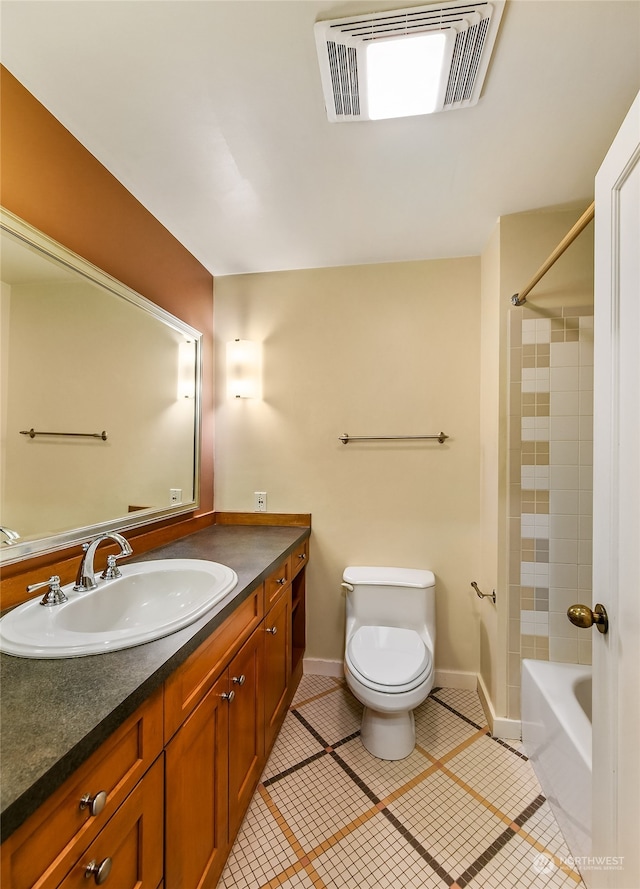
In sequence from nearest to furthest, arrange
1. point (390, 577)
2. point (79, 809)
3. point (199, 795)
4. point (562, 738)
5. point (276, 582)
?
point (79, 809) → point (199, 795) → point (562, 738) → point (276, 582) → point (390, 577)

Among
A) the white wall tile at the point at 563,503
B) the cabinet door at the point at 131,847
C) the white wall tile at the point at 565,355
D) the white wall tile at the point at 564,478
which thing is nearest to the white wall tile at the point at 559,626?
the white wall tile at the point at 563,503

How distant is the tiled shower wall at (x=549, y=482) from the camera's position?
5.31 feet

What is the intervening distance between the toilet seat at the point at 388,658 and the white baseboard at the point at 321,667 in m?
0.47

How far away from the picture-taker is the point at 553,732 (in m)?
1.36

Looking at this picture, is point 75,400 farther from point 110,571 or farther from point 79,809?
point 79,809

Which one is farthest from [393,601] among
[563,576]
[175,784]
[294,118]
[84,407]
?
[294,118]

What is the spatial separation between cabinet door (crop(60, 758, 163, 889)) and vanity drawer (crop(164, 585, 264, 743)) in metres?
0.09

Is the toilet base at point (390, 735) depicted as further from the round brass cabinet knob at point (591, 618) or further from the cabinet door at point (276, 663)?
the round brass cabinet knob at point (591, 618)

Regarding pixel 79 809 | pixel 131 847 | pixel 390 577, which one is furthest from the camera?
pixel 390 577

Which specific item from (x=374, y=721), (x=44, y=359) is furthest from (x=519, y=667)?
(x=44, y=359)

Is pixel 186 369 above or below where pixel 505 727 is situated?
above

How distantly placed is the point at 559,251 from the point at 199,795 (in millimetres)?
1952

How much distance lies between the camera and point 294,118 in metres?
1.19

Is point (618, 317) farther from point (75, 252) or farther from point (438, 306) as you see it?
point (75, 252)
